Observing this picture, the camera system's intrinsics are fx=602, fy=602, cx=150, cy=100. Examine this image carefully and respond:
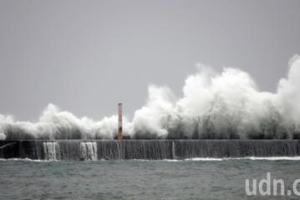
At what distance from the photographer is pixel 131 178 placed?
28.1 m

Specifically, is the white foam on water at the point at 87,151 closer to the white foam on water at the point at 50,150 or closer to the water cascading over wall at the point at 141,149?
the water cascading over wall at the point at 141,149

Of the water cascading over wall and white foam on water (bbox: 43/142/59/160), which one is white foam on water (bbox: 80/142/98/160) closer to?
the water cascading over wall

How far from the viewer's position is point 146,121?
50.9 meters

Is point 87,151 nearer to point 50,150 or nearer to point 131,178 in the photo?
point 50,150

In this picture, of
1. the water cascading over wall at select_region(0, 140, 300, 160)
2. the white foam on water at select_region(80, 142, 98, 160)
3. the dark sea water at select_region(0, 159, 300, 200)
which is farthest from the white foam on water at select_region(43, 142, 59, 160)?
the dark sea water at select_region(0, 159, 300, 200)

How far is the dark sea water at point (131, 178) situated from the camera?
74.2 feet

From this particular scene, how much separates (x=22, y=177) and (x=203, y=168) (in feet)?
34.9

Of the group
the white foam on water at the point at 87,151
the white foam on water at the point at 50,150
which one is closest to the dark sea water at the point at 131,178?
the white foam on water at the point at 87,151

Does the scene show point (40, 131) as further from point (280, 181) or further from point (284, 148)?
point (280, 181)

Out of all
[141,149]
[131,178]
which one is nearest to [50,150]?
[141,149]

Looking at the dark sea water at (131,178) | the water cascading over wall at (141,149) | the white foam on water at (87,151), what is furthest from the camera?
the white foam on water at (87,151)

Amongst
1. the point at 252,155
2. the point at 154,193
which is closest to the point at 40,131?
the point at 252,155

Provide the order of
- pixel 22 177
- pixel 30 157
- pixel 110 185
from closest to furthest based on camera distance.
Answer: pixel 110 185 → pixel 22 177 → pixel 30 157

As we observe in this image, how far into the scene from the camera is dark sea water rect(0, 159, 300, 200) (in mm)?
22625
